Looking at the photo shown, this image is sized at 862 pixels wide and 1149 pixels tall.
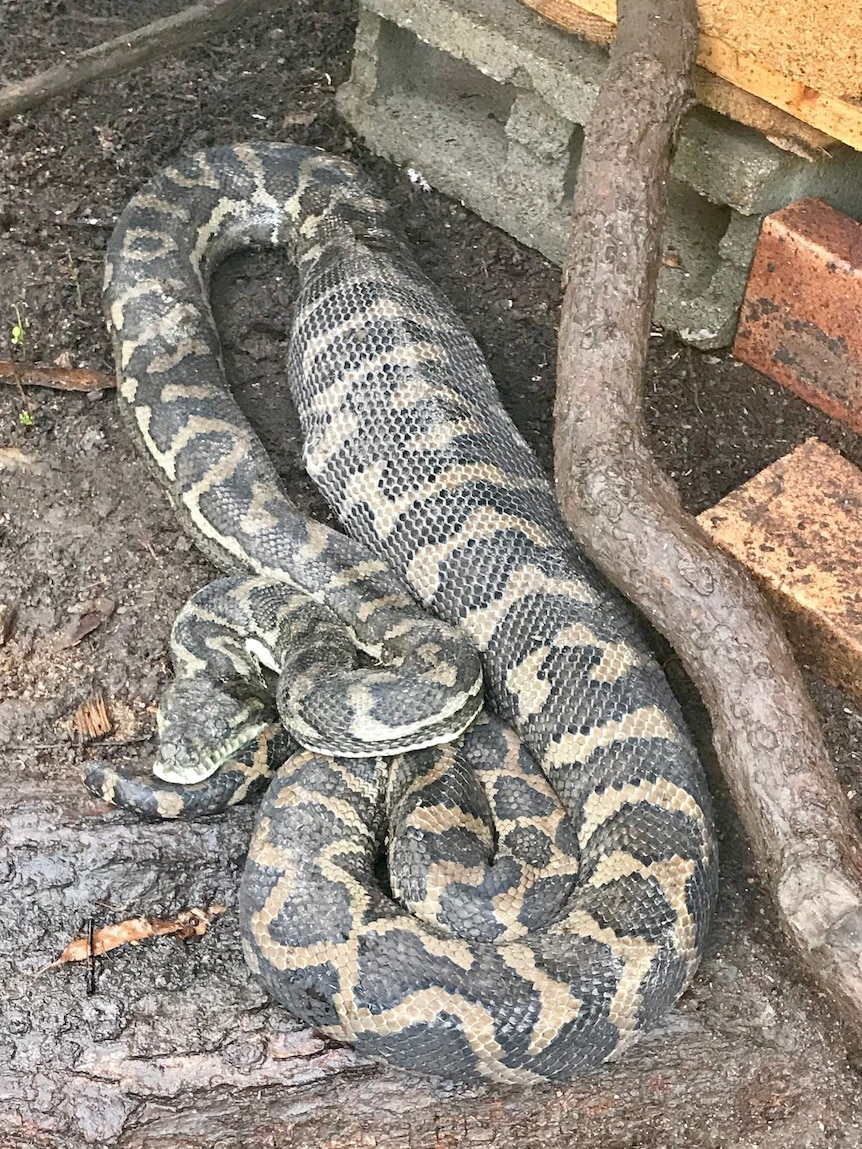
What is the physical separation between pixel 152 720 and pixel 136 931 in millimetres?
1026

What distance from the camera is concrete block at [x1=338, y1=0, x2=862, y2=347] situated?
246 inches

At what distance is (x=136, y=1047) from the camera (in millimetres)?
4250

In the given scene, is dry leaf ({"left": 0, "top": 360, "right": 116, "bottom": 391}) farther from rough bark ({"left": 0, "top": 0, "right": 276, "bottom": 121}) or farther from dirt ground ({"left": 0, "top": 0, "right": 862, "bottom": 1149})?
rough bark ({"left": 0, "top": 0, "right": 276, "bottom": 121})

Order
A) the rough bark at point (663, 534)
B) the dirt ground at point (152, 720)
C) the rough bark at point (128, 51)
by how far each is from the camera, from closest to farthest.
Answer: the rough bark at point (663, 534) < the dirt ground at point (152, 720) < the rough bark at point (128, 51)

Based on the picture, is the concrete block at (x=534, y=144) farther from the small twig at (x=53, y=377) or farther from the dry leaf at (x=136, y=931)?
the dry leaf at (x=136, y=931)

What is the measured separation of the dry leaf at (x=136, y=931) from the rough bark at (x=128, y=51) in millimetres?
5648

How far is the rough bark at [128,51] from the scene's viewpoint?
7.75 m

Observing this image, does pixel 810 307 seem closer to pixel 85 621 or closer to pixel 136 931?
pixel 85 621

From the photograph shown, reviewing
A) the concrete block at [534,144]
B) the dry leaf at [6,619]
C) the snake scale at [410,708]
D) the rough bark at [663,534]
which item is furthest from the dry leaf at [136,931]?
the concrete block at [534,144]

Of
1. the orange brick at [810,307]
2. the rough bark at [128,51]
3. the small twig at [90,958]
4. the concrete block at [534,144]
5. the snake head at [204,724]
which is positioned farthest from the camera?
the rough bark at [128,51]

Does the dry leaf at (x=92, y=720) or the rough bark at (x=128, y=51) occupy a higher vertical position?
the rough bark at (x=128, y=51)

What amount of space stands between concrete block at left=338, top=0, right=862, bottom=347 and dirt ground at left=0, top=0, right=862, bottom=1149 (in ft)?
0.70

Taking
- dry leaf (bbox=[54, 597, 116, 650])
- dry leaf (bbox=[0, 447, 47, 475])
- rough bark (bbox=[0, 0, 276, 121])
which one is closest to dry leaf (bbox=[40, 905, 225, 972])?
dry leaf (bbox=[54, 597, 116, 650])

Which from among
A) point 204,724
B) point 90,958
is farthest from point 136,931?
point 204,724
